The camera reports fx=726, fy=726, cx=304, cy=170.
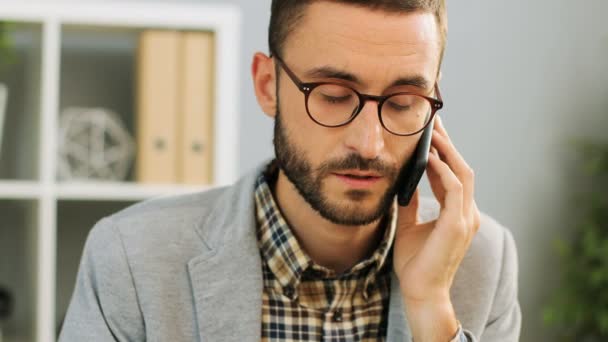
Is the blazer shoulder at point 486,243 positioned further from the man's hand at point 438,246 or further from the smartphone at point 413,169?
the smartphone at point 413,169

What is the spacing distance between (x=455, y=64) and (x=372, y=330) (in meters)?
1.70

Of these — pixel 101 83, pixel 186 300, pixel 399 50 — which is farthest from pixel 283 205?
pixel 101 83

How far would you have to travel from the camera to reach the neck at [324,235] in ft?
4.25

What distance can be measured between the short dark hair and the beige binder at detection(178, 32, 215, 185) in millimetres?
820

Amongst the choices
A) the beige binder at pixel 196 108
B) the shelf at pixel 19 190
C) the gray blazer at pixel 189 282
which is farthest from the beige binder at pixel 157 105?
the gray blazer at pixel 189 282

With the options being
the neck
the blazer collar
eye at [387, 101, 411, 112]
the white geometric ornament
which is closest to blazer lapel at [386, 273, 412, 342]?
the blazer collar

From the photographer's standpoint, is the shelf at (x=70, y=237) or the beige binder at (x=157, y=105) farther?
the shelf at (x=70, y=237)

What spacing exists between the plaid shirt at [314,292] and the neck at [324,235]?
0.03 metres

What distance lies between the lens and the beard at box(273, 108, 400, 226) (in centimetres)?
114

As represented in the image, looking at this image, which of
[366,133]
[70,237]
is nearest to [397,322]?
[366,133]

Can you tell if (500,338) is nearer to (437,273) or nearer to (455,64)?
(437,273)

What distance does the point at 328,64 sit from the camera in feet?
3.68

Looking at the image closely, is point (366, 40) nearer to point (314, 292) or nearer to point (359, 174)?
point (359, 174)

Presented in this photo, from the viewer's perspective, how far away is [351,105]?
3.69 feet
